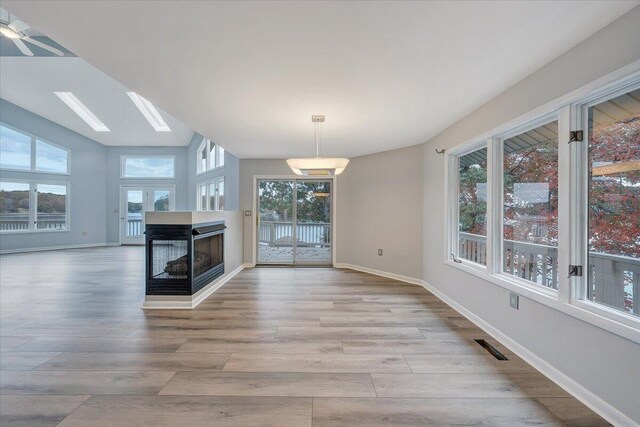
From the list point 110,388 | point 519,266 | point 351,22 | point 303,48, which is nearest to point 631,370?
point 519,266

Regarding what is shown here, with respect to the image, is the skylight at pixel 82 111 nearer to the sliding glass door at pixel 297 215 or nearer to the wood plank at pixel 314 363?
the sliding glass door at pixel 297 215

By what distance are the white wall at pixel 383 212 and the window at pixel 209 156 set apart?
12.6ft

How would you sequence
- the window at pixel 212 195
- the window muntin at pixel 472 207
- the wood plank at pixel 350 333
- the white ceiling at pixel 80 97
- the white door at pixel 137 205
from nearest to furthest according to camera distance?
the wood plank at pixel 350 333 → the window muntin at pixel 472 207 → the white ceiling at pixel 80 97 → the window at pixel 212 195 → the white door at pixel 137 205

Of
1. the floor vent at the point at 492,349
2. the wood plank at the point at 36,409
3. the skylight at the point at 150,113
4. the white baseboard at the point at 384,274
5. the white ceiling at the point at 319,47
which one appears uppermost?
the skylight at the point at 150,113

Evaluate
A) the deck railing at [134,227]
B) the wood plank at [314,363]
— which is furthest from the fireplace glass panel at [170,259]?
the deck railing at [134,227]

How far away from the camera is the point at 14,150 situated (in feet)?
26.2

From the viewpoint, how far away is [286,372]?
88.9 inches

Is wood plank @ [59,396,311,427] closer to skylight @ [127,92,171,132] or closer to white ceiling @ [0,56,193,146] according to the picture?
white ceiling @ [0,56,193,146]

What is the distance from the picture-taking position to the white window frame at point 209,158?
8133 mm

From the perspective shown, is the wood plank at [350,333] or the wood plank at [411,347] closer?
the wood plank at [411,347]

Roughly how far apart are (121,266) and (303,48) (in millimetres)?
6392

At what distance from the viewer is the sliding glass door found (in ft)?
21.4

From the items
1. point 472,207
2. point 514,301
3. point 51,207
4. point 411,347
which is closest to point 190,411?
point 411,347

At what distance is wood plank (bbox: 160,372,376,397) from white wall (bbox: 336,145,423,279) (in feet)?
10.7
